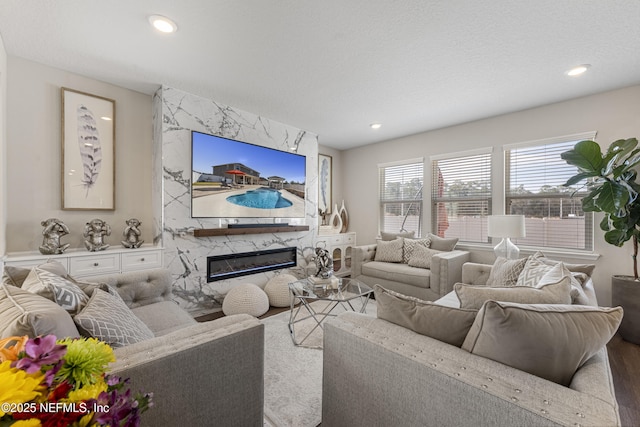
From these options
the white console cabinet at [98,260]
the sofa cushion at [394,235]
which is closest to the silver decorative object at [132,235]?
the white console cabinet at [98,260]

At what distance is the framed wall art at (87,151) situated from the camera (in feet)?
8.61

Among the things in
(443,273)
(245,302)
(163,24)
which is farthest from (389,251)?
(163,24)

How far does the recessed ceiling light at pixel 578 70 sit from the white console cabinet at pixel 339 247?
3548 millimetres

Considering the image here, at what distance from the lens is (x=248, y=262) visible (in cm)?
364

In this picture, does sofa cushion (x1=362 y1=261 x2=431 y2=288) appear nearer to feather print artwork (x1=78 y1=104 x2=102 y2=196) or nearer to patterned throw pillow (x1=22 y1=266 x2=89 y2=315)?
patterned throw pillow (x1=22 y1=266 x2=89 y2=315)

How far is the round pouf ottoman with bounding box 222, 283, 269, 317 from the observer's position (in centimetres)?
292

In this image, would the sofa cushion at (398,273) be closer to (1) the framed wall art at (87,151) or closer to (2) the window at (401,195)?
(2) the window at (401,195)

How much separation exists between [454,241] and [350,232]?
2073mm

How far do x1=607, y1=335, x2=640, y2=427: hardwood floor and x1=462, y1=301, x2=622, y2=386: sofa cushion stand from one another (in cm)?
95

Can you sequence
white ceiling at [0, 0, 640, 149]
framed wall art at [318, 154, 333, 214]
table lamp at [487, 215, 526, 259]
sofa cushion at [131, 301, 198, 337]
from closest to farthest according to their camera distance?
sofa cushion at [131, 301, 198, 337] → white ceiling at [0, 0, 640, 149] → table lamp at [487, 215, 526, 259] → framed wall art at [318, 154, 333, 214]

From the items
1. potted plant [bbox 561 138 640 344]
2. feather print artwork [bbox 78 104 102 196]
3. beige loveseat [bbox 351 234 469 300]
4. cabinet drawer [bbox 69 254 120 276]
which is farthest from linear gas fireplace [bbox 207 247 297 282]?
potted plant [bbox 561 138 640 344]

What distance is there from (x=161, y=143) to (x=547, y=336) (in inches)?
133

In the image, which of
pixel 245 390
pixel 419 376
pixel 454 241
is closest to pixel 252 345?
pixel 245 390

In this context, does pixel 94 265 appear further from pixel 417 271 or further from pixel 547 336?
pixel 417 271
